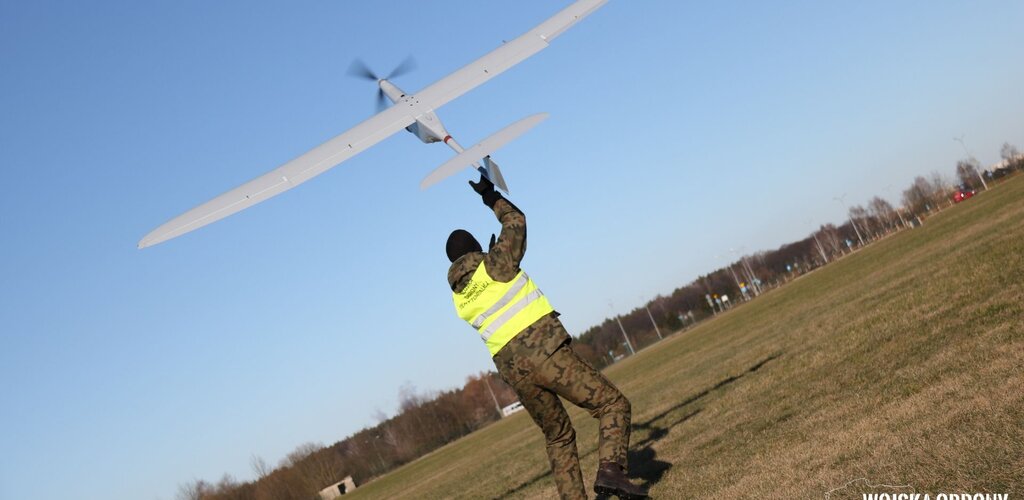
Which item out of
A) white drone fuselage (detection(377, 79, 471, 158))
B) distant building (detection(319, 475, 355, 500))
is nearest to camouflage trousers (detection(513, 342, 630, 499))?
white drone fuselage (detection(377, 79, 471, 158))

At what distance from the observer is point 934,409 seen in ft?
23.8

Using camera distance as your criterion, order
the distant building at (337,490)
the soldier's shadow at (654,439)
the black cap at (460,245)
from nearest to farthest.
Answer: the black cap at (460,245), the soldier's shadow at (654,439), the distant building at (337,490)

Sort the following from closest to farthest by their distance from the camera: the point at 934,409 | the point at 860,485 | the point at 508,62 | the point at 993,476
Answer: the point at 993,476 → the point at 860,485 → the point at 934,409 → the point at 508,62

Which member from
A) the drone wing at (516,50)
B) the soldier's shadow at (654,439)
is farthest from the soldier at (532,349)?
the drone wing at (516,50)

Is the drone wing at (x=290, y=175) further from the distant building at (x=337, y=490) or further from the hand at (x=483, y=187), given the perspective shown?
the distant building at (x=337, y=490)

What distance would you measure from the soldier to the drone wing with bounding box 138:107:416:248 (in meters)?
11.2

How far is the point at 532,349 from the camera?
7645 mm

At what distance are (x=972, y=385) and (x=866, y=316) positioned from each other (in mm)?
8689

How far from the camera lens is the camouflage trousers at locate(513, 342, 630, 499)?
7.63 metres

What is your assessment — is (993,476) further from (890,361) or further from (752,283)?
(752,283)

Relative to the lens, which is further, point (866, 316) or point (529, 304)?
point (866, 316)

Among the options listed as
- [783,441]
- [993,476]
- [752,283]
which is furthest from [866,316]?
[752,283]

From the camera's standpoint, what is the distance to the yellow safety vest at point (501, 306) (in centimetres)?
775

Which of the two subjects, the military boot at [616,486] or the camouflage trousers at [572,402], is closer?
the military boot at [616,486]
